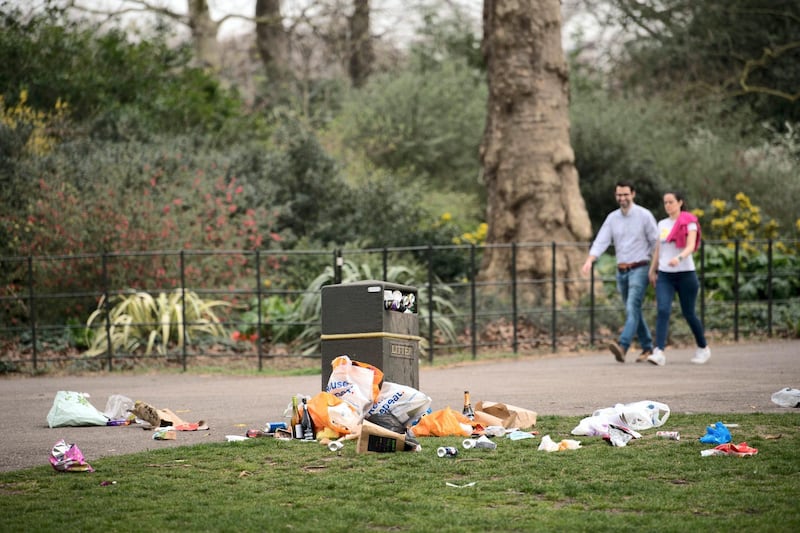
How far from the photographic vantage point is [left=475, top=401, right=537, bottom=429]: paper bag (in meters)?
8.16

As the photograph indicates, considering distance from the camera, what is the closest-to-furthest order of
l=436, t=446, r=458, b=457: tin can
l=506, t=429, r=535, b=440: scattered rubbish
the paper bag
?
1. l=436, t=446, r=458, b=457: tin can
2. l=506, t=429, r=535, b=440: scattered rubbish
3. the paper bag

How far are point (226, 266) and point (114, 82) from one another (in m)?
7.89

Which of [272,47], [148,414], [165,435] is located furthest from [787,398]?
[272,47]

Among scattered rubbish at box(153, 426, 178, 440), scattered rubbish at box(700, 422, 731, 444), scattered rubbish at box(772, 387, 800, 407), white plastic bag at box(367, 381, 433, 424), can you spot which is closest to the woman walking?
scattered rubbish at box(772, 387, 800, 407)

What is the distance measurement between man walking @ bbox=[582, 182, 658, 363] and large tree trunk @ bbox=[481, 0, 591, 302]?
13.8ft

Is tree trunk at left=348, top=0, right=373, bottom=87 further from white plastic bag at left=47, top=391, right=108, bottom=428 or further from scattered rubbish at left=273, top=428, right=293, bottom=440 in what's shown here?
scattered rubbish at left=273, top=428, right=293, bottom=440

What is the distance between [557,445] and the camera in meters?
7.22

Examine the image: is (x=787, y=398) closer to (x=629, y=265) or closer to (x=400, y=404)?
(x=400, y=404)

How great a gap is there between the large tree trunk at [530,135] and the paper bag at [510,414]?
927 centimetres

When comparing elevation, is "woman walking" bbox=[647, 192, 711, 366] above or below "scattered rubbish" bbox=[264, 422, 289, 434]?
above

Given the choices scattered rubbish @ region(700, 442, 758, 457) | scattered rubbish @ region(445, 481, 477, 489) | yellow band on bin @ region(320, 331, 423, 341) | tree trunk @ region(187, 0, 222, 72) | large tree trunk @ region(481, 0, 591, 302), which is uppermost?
tree trunk @ region(187, 0, 222, 72)

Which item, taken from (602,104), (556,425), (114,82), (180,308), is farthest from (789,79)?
(556,425)

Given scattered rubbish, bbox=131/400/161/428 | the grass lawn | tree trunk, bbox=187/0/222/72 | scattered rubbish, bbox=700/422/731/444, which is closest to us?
the grass lawn

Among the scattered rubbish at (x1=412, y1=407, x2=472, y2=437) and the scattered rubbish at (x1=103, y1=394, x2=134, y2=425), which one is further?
the scattered rubbish at (x1=103, y1=394, x2=134, y2=425)
